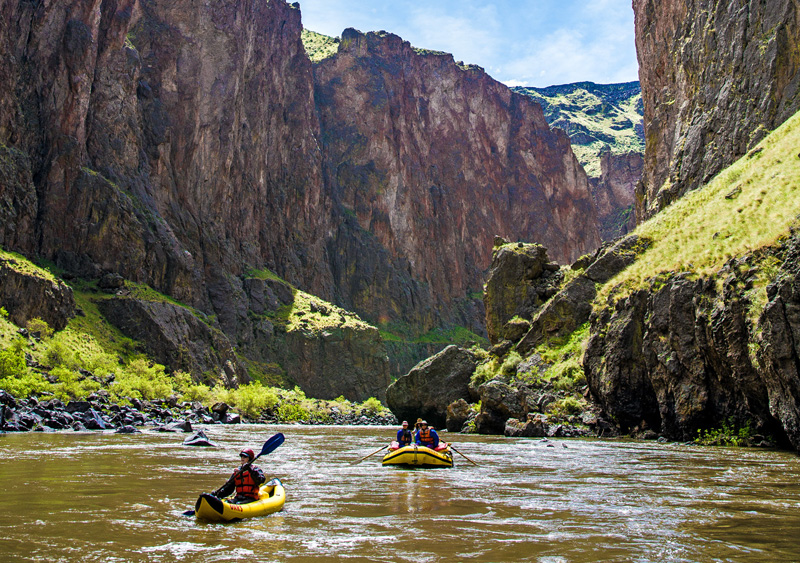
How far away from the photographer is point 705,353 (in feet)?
108

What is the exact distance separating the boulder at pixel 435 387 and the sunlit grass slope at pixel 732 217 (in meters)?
17.0

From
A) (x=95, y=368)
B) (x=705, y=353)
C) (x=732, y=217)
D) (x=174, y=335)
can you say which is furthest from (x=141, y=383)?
(x=732, y=217)

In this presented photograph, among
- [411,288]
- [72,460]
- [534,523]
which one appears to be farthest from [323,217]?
[534,523]

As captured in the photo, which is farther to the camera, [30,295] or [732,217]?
[30,295]

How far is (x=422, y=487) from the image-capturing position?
20.4 metres

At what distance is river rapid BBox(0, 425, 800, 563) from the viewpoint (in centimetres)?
1118

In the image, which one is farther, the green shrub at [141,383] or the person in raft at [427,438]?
the green shrub at [141,383]

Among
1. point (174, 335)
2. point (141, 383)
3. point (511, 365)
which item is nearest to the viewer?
point (511, 365)

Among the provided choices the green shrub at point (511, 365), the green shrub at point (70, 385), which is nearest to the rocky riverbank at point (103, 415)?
the green shrub at point (70, 385)

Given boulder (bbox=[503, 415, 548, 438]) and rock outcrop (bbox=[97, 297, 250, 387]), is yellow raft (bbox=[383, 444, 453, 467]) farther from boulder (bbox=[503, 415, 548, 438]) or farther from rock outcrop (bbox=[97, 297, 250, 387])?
rock outcrop (bbox=[97, 297, 250, 387])

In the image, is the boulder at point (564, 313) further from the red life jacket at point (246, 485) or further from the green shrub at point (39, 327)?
the green shrub at point (39, 327)

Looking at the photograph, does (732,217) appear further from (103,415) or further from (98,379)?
(98,379)

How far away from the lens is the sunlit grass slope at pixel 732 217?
108 feet

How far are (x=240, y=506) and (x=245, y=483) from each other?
1063 millimetres
